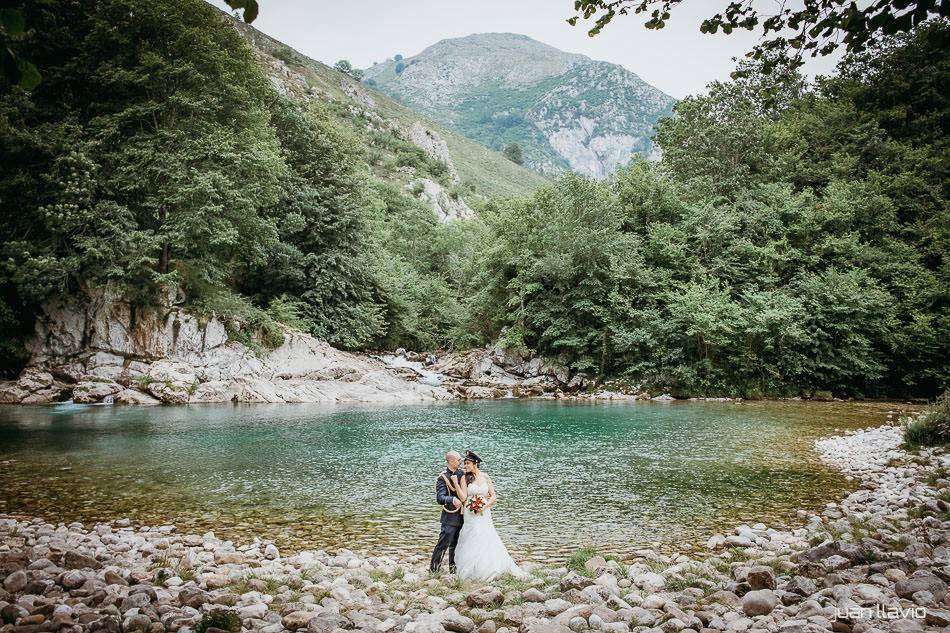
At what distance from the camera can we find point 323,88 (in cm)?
10500

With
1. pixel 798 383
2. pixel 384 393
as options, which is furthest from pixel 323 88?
pixel 798 383

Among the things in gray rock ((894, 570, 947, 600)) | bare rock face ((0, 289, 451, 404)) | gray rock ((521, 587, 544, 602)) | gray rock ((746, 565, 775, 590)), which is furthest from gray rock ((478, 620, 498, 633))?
bare rock face ((0, 289, 451, 404))

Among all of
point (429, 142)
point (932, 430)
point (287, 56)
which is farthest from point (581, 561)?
point (287, 56)

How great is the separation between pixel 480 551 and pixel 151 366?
28273 millimetres

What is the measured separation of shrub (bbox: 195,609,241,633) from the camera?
14.6 feet

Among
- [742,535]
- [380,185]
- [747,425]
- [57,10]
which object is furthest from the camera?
[380,185]

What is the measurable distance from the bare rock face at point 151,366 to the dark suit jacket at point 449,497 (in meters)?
24.3

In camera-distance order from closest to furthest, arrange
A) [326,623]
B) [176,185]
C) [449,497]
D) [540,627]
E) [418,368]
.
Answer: [540,627], [326,623], [449,497], [176,185], [418,368]

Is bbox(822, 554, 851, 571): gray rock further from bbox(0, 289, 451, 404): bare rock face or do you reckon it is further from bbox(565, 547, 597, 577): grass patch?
bbox(0, 289, 451, 404): bare rock face

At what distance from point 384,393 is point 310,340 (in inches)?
302

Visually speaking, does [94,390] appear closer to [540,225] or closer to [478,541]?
[478,541]

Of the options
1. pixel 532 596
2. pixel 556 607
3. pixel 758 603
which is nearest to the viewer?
pixel 758 603

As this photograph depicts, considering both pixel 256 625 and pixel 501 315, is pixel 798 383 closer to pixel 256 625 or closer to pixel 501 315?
pixel 501 315

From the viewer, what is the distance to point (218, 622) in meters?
4.50
